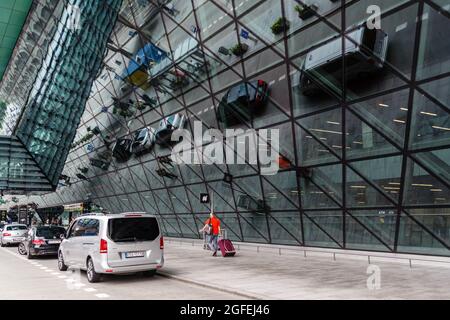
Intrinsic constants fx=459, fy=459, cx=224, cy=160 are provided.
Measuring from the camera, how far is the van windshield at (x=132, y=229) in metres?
12.1

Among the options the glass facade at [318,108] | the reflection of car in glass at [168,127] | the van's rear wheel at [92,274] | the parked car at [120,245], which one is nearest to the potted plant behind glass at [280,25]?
the glass facade at [318,108]

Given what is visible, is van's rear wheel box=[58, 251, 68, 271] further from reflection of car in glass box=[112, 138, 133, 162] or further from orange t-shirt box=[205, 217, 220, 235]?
reflection of car in glass box=[112, 138, 133, 162]

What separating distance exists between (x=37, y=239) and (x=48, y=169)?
2801 cm

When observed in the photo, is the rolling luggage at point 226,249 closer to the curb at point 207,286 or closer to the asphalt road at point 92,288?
the curb at point 207,286

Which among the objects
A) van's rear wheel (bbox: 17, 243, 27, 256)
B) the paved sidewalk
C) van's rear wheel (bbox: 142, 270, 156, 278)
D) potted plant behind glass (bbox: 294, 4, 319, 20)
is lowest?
van's rear wheel (bbox: 17, 243, 27, 256)

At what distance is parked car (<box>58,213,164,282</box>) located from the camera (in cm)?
1190

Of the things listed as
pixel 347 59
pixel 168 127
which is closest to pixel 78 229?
pixel 347 59

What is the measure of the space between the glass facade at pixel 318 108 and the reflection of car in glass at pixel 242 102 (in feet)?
0.97

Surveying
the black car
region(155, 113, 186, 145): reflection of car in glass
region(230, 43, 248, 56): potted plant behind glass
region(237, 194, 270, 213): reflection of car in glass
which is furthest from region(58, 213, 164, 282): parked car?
region(155, 113, 186, 145): reflection of car in glass

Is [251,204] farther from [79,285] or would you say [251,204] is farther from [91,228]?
[79,285]

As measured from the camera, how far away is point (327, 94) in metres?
17.1

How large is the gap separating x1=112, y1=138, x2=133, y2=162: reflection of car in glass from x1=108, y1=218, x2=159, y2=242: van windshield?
2148 centimetres

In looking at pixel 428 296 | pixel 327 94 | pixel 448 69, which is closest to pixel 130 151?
pixel 327 94
